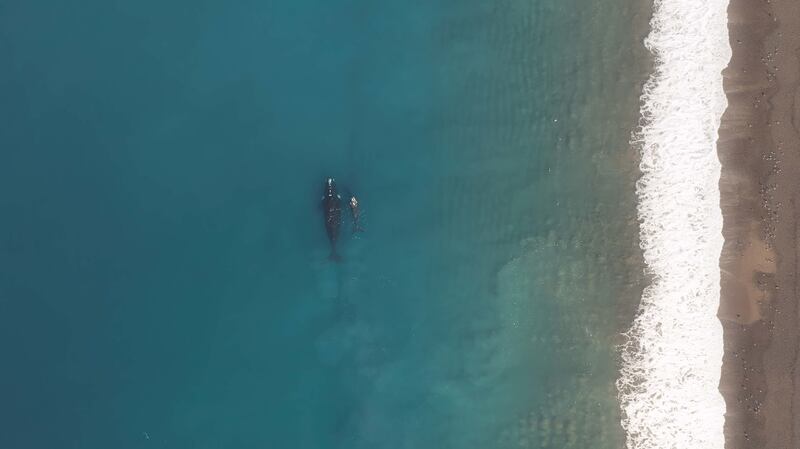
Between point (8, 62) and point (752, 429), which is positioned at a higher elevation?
point (8, 62)

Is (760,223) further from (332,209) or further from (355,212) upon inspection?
(332,209)

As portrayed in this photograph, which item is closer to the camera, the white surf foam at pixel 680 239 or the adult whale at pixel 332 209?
the white surf foam at pixel 680 239

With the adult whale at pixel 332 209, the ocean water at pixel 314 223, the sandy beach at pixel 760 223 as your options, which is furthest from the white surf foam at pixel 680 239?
the adult whale at pixel 332 209

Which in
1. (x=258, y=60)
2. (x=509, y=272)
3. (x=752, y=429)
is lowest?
(x=752, y=429)

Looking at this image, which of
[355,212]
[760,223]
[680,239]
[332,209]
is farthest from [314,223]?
[760,223]

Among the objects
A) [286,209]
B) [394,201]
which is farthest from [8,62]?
[394,201]

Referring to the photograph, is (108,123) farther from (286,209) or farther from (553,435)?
(553,435)

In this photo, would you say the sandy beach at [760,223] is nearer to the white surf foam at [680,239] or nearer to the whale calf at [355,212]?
the white surf foam at [680,239]
